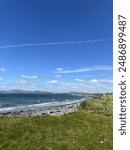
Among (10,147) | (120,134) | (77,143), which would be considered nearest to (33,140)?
(10,147)

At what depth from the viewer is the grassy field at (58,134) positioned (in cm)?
1220

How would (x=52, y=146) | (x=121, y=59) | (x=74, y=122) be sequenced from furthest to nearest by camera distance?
(x=74, y=122)
(x=52, y=146)
(x=121, y=59)

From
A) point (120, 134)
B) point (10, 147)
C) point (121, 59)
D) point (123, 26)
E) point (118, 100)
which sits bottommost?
point (10, 147)

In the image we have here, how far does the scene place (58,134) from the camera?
13.4m

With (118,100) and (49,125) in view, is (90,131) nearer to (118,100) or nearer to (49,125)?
(49,125)

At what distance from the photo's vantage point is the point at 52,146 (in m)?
12.0

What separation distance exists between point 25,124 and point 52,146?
325 centimetres

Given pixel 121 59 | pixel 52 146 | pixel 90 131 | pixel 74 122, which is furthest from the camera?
A: pixel 74 122

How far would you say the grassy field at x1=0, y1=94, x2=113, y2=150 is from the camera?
12195 mm

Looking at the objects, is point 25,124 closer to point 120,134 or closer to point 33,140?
point 33,140

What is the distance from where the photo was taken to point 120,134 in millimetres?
5254

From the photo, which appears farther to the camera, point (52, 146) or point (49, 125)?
point (49, 125)

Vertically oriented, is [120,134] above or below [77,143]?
above

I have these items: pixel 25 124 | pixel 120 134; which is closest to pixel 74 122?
pixel 25 124
